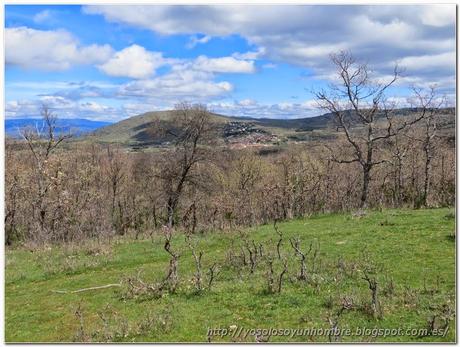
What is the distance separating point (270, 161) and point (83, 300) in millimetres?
73456

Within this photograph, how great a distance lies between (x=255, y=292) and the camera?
10.7 metres

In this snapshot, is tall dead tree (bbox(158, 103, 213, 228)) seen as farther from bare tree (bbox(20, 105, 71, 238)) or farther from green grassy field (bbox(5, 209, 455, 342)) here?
green grassy field (bbox(5, 209, 455, 342))

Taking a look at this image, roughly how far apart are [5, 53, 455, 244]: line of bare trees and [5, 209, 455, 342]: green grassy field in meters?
6.12

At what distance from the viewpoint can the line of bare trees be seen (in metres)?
27.9

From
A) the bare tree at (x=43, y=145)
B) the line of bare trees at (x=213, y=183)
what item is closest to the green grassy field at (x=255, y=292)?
the line of bare trees at (x=213, y=183)

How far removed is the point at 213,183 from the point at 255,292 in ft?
101

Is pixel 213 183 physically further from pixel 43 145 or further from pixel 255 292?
pixel 255 292

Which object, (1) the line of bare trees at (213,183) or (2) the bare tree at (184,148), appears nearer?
(1) the line of bare trees at (213,183)

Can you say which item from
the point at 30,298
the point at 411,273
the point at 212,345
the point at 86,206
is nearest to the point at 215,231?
the point at 30,298

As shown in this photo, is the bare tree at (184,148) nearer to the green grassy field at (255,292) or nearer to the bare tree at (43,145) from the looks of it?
the bare tree at (43,145)

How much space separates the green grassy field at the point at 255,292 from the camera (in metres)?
8.70

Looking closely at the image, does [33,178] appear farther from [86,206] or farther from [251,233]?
[251,233]

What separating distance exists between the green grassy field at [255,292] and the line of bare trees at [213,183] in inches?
241

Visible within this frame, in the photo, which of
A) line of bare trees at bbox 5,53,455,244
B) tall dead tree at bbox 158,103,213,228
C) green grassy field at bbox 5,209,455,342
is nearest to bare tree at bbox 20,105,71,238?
line of bare trees at bbox 5,53,455,244
